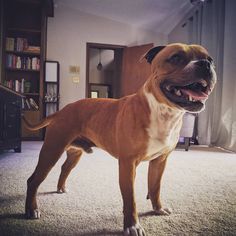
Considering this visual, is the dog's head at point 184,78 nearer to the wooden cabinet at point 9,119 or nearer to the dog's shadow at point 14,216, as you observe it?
the dog's shadow at point 14,216

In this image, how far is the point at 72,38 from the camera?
5.32 meters

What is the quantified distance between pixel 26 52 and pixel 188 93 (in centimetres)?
443

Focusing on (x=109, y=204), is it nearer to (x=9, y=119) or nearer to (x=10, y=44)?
(x=9, y=119)

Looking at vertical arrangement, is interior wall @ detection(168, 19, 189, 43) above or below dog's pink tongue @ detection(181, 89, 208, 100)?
Answer: above

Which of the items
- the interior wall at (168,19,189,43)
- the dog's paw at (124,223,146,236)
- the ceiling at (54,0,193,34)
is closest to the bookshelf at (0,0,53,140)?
the ceiling at (54,0,193,34)

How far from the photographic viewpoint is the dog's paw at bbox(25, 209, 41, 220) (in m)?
1.12

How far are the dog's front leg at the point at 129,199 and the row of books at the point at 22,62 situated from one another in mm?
4271

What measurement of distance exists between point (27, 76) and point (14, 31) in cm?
87

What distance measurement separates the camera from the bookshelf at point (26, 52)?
4.73 meters

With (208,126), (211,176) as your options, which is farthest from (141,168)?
(208,126)

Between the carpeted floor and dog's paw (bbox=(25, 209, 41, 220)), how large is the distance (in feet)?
0.07

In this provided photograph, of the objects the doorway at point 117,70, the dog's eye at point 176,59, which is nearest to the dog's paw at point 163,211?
the dog's eye at point 176,59

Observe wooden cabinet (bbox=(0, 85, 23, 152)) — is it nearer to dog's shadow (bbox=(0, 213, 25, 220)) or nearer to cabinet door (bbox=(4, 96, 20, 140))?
cabinet door (bbox=(4, 96, 20, 140))

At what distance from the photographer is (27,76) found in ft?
16.5
